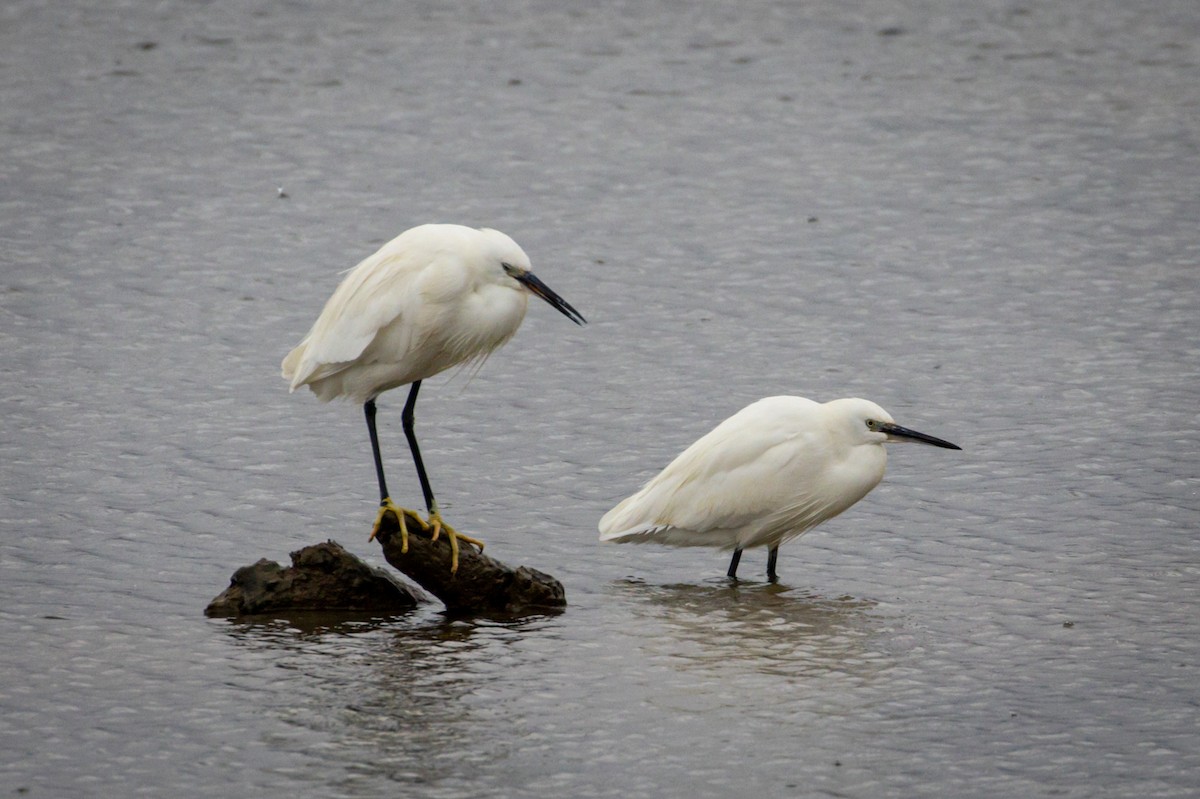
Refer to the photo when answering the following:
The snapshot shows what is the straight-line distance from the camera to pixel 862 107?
17.0 metres

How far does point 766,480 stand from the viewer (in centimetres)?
816

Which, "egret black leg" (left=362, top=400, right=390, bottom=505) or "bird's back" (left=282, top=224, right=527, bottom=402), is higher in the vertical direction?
"bird's back" (left=282, top=224, right=527, bottom=402)

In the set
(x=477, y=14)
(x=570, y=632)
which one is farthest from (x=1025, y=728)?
(x=477, y=14)

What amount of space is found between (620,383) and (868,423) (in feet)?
9.30

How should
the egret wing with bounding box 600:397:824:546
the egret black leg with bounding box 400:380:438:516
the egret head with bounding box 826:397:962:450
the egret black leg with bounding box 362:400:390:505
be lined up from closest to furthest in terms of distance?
the egret black leg with bounding box 362:400:390:505
the egret black leg with bounding box 400:380:438:516
the egret wing with bounding box 600:397:824:546
the egret head with bounding box 826:397:962:450

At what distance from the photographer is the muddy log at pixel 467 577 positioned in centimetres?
748

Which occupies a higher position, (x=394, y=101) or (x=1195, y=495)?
(x=394, y=101)

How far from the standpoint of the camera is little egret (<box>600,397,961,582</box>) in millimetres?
8164

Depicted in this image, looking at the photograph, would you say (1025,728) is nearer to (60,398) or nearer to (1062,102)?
(60,398)

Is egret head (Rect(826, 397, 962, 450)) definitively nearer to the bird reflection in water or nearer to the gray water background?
the gray water background

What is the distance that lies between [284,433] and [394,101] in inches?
305

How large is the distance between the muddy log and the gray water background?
0.14 meters

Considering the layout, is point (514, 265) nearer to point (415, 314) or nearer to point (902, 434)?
point (415, 314)

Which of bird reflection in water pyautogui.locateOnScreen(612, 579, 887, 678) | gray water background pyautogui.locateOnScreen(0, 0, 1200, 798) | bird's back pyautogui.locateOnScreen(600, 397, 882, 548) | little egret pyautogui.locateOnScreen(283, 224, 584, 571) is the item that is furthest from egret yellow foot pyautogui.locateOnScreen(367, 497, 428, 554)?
bird's back pyautogui.locateOnScreen(600, 397, 882, 548)
